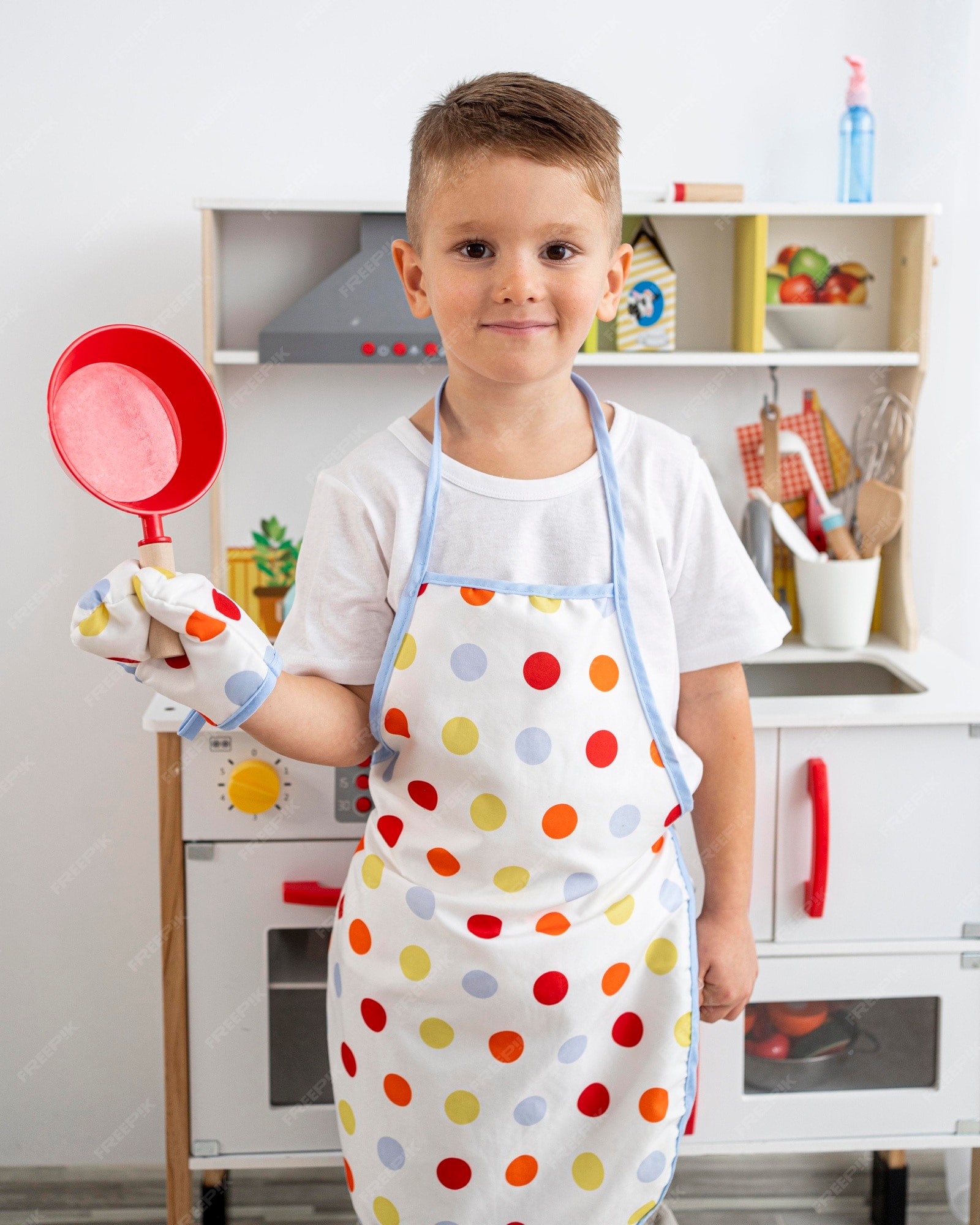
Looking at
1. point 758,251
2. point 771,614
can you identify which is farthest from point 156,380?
point 758,251

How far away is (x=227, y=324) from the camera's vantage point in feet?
5.47

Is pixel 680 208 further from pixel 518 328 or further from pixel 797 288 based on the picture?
pixel 518 328

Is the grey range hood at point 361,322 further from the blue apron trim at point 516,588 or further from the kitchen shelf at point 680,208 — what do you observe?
the blue apron trim at point 516,588

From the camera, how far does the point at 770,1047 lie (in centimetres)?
141

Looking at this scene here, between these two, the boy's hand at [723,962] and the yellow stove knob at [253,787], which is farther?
the yellow stove knob at [253,787]

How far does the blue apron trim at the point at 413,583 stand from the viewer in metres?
0.86

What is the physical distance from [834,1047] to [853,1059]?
3 centimetres

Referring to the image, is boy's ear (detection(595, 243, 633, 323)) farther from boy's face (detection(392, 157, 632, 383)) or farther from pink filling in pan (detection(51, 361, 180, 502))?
pink filling in pan (detection(51, 361, 180, 502))

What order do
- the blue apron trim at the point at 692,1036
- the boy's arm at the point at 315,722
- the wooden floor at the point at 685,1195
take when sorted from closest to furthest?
1. the boy's arm at the point at 315,722
2. the blue apron trim at the point at 692,1036
3. the wooden floor at the point at 685,1195

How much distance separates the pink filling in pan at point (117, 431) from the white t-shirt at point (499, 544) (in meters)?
0.13

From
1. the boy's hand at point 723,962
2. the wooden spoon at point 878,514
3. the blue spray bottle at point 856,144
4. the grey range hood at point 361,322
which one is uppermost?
the blue spray bottle at point 856,144

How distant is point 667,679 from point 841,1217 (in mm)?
1170

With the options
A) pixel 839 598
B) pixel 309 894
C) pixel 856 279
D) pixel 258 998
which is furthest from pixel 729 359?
pixel 258 998

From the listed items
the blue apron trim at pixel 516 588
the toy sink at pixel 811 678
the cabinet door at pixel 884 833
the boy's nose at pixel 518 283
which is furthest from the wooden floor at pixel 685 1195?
the boy's nose at pixel 518 283
